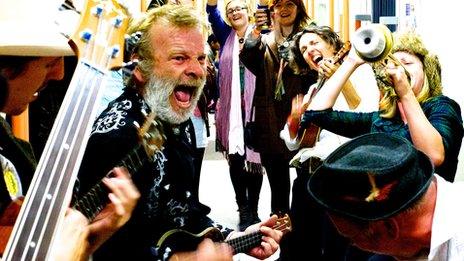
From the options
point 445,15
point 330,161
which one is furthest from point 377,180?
point 445,15

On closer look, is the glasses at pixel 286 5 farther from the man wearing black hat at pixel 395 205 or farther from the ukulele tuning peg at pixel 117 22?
the ukulele tuning peg at pixel 117 22

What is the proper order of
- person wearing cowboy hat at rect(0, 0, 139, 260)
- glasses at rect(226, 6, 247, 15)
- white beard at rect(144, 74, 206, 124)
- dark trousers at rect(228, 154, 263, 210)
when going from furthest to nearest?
dark trousers at rect(228, 154, 263, 210) → glasses at rect(226, 6, 247, 15) → white beard at rect(144, 74, 206, 124) → person wearing cowboy hat at rect(0, 0, 139, 260)

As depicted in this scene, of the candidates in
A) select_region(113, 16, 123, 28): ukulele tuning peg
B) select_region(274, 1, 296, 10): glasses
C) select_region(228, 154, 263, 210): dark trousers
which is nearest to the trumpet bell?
select_region(113, 16, 123, 28): ukulele tuning peg

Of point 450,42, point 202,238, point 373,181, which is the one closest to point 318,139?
point 202,238

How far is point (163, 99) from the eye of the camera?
7.12 ft

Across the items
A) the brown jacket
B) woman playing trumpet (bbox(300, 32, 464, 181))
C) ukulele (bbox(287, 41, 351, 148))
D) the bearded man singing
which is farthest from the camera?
the brown jacket

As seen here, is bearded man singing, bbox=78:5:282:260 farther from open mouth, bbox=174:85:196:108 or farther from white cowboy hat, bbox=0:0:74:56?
white cowboy hat, bbox=0:0:74:56

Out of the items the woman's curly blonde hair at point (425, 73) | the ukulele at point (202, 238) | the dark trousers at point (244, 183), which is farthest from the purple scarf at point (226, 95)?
the ukulele at point (202, 238)

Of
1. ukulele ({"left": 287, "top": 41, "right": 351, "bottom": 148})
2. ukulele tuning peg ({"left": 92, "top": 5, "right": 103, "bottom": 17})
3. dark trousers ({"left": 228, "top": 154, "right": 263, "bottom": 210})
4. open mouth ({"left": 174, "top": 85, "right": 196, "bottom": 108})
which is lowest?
dark trousers ({"left": 228, "top": 154, "right": 263, "bottom": 210})

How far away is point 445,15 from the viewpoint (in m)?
5.04

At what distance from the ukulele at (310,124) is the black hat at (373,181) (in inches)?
54.9

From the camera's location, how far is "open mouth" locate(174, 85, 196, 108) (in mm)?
2232

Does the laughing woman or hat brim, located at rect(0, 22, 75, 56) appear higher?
hat brim, located at rect(0, 22, 75, 56)

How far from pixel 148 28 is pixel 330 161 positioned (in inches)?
28.8
